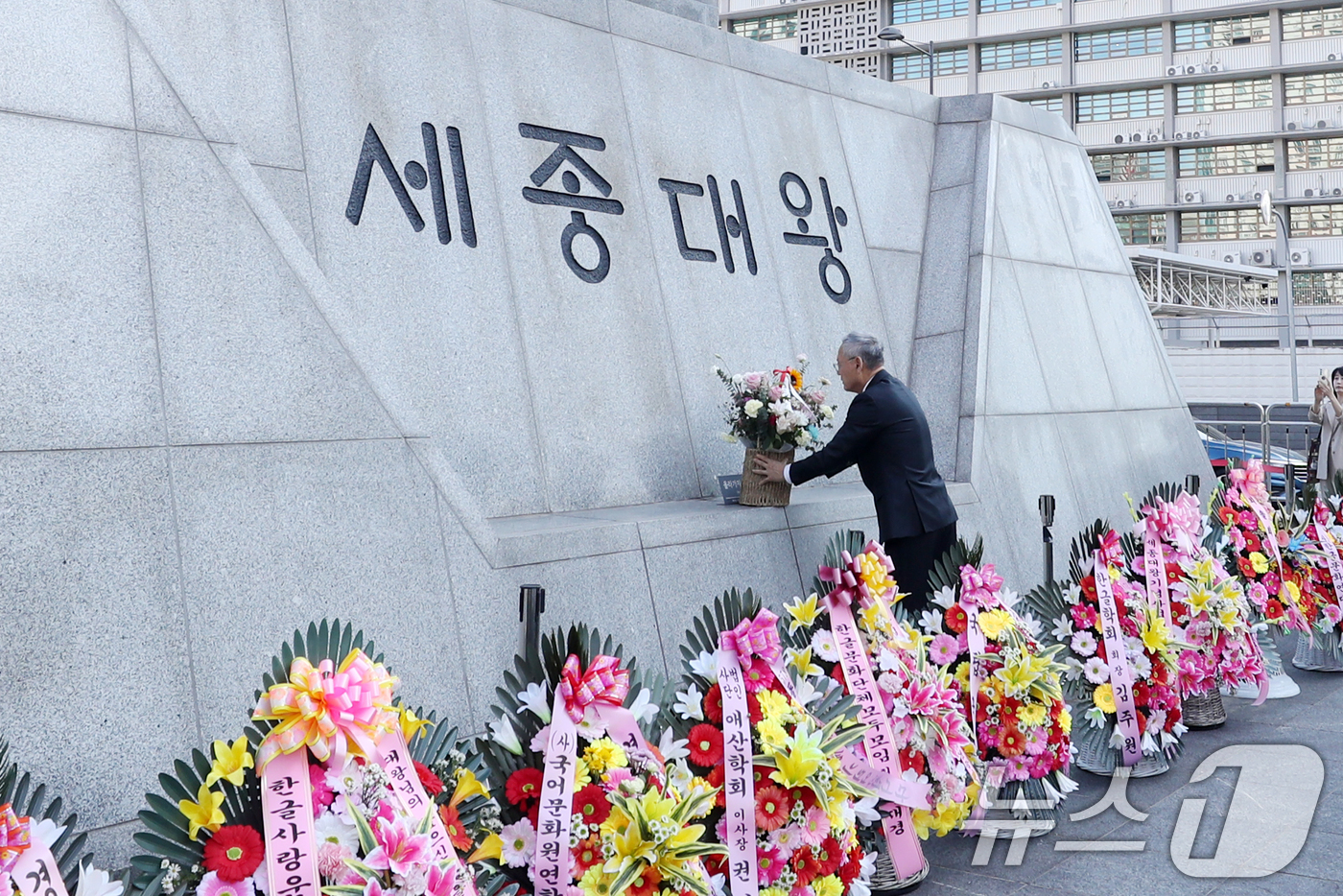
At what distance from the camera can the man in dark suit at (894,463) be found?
19.5 feet

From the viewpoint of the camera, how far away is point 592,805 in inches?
122

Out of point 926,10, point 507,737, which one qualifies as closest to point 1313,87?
point 926,10

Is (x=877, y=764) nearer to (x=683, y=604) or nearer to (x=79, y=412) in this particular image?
(x=683, y=604)

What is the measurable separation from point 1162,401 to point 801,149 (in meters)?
4.07

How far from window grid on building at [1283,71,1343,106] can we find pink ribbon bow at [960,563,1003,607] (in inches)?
2029

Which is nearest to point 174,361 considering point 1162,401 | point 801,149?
point 801,149

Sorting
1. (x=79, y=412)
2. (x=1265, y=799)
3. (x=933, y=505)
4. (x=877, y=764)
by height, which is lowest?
(x=1265, y=799)

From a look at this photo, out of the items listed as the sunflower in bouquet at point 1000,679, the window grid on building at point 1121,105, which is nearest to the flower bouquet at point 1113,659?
the sunflower in bouquet at point 1000,679

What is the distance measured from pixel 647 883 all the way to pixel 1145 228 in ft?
175

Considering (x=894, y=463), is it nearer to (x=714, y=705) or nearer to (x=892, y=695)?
(x=892, y=695)

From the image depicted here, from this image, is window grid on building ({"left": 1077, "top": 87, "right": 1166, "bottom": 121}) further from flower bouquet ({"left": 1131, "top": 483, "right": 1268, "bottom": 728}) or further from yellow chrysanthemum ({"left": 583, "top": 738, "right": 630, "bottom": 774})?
yellow chrysanthemum ({"left": 583, "top": 738, "right": 630, "bottom": 774})

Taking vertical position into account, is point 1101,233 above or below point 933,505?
above

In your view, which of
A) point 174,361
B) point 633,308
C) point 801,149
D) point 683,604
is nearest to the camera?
point 174,361

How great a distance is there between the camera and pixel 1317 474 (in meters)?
12.0
